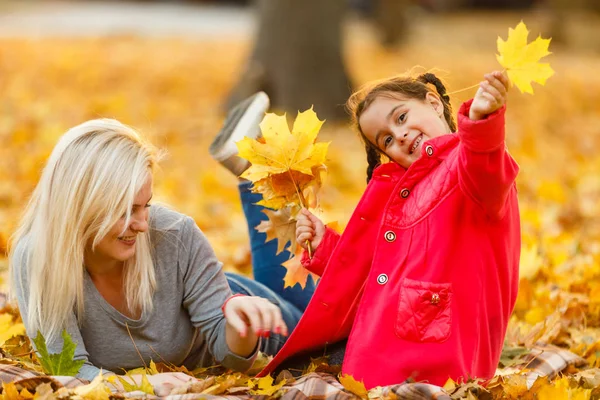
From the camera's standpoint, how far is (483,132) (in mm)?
2053

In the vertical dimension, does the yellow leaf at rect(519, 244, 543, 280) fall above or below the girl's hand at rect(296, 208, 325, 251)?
below

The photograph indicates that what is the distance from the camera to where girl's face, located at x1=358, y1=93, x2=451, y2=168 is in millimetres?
2381

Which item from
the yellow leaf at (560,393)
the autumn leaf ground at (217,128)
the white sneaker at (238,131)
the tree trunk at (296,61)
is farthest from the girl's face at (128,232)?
the tree trunk at (296,61)

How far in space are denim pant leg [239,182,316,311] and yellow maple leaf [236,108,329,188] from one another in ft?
2.31

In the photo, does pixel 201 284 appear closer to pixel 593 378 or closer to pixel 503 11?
pixel 593 378

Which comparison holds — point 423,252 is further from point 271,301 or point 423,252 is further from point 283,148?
point 271,301

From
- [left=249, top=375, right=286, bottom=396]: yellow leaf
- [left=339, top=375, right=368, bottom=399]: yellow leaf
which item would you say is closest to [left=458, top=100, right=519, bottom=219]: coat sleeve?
[left=339, top=375, right=368, bottom=399]: yellow leaf

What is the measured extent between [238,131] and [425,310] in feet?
3.96

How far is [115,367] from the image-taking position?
104 inches

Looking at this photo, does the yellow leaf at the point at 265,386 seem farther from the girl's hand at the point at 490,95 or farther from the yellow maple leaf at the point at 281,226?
the girl's hand at the point at 490,95

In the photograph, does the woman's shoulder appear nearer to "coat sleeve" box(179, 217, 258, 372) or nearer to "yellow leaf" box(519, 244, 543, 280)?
"coat sleeve" box(179, 217, 258, 372)

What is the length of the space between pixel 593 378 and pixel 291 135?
1.20 metres

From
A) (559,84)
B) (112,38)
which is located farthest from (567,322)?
(112,38)

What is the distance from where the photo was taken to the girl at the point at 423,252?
7.48 feet
